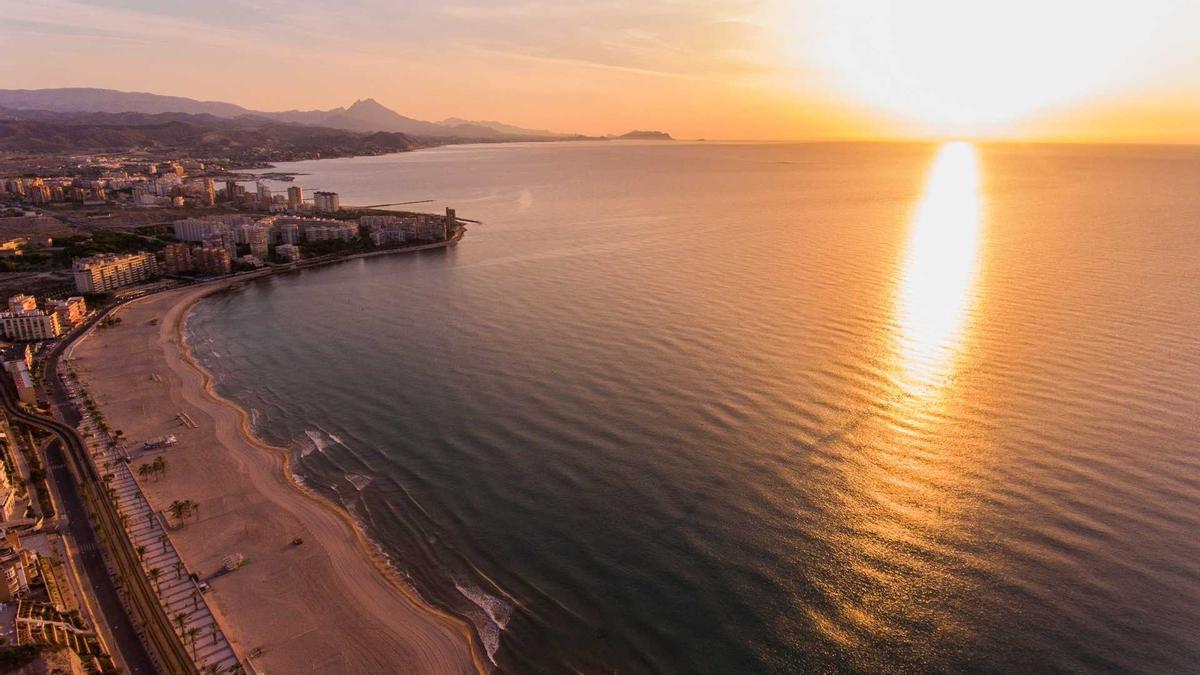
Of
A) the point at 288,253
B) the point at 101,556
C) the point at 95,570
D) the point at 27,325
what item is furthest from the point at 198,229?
the point at 95,570

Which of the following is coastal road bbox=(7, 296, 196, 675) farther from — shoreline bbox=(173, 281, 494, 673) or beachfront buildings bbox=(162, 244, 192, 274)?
beachfront buildings bbox=(162, 244, 192, 274)

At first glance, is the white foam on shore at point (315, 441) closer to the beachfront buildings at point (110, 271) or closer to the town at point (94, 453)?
the town at point (94, 453)

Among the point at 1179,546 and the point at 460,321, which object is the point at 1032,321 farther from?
the point at 460,321

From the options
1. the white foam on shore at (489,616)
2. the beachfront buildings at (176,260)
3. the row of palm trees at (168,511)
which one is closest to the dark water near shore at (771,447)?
the white foam on shore at (489,616)

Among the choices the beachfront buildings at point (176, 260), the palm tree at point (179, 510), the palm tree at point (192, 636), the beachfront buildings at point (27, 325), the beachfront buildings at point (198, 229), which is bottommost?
the palm tree at point (192, 636)

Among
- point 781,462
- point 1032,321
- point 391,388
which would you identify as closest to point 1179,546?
point 781,462

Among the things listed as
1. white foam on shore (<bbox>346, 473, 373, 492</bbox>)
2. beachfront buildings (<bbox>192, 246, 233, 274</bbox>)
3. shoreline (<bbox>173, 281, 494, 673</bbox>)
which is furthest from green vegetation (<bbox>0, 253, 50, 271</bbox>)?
white foam on shore (<bbox>346, 473, 373, 492</bbox>)

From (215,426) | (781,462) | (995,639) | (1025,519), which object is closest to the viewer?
(995,639)
